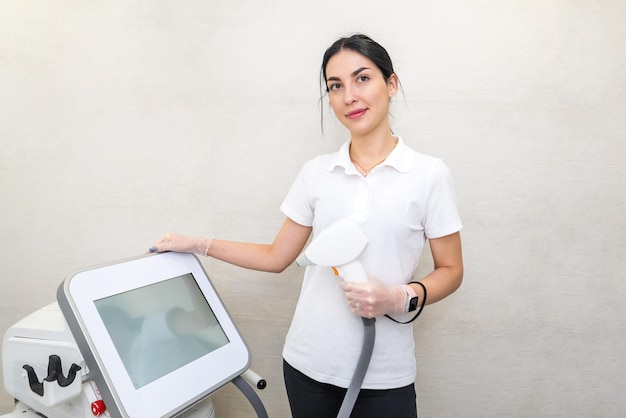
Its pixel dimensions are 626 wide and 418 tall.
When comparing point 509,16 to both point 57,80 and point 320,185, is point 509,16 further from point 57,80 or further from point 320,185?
point 57,80

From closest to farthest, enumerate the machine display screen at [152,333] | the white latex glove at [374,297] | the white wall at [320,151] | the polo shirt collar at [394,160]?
the machine display screen at [152,333] → the white latex glove at [374,297] → the polo shirt collar at [394,160] → the white wall at [320,151]

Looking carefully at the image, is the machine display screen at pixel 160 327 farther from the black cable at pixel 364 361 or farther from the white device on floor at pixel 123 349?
the black cable at pixel 364 361

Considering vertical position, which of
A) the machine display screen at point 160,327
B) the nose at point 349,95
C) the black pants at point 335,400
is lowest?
the black pants at point 335,400

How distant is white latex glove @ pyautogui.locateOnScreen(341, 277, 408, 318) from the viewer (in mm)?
1053

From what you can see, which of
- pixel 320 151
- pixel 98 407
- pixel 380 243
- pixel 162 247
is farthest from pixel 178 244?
pixel 320 151

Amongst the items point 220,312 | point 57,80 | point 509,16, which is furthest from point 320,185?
point 57,80

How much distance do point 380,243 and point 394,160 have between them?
0.22 metres

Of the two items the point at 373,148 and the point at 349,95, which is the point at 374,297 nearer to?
the point at 373,148

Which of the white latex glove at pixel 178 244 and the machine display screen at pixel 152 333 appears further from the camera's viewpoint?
the white latex glove at pixel 178 244

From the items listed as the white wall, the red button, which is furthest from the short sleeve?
the red button

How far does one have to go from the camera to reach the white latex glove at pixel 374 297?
105 centimetres

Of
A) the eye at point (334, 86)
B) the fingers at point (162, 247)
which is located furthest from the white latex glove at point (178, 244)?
the eye at point (334, 86)

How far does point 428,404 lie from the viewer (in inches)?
68.7

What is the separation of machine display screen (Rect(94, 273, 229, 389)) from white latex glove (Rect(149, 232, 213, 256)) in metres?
0.08
